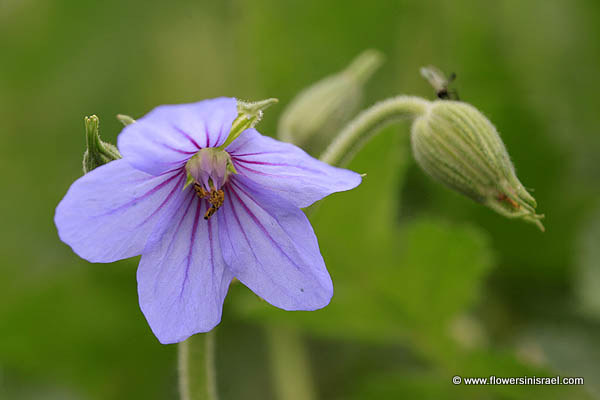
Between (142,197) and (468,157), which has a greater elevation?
(468,157)

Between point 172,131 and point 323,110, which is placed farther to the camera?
point 323,110

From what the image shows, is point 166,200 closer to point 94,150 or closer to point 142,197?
point 142,197

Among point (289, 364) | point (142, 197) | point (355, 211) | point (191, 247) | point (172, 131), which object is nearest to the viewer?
point (172, 131)

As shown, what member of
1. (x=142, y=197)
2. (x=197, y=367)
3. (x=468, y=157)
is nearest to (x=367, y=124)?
(x=468, y=157)

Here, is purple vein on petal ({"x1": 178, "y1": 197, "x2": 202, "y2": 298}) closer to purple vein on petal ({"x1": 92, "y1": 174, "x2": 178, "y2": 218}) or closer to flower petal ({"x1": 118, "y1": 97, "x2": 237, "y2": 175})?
purple vein on petal ({"x1": 92, "y1": 174, "x2": 178, "y2": 218})

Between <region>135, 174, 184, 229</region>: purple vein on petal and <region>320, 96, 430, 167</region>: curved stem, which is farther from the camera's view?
<region>320, 96, 430, 167</region>: curved stem

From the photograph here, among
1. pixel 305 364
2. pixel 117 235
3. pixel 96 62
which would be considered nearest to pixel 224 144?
pixel 117 235

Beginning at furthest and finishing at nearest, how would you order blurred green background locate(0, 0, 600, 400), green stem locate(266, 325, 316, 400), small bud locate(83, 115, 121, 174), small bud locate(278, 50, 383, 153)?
green stem locate(266, 325, 316, 400), blurred green background locate(0, 0, 600, 400), small bud locate(278, 50, 383, 153), small bud locate(83, 115, 121, 174)

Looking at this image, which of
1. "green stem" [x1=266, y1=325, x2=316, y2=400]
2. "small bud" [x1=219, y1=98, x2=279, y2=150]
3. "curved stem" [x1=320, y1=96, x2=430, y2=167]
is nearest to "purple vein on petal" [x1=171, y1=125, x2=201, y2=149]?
"small bud" [x1=219, y1=98, x2=279, y2=150]
